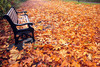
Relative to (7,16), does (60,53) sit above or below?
below

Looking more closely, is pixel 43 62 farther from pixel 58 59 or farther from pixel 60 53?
pixel 60 53

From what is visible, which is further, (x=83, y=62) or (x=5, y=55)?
(x=5, y=55)

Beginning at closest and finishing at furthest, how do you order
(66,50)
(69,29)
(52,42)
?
(66,50) < (52,42) < (69,29)

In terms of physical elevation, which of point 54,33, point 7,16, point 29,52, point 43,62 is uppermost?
point 7,16

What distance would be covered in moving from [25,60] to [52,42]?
1.08 metres

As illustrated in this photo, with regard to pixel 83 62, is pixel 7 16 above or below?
above

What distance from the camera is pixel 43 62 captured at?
1939 mm

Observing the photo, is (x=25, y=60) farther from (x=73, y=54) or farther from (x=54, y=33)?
(x=54, y=33)

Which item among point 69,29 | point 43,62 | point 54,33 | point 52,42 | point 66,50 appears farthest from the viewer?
point 69,29

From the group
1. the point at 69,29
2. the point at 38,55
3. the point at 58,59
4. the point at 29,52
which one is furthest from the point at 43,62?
the point at 69,29

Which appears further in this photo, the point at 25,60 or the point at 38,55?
the point at 38,55

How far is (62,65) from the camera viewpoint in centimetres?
181

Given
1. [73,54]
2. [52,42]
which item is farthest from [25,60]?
[73,54]

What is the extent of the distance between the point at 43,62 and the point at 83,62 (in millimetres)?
1099
